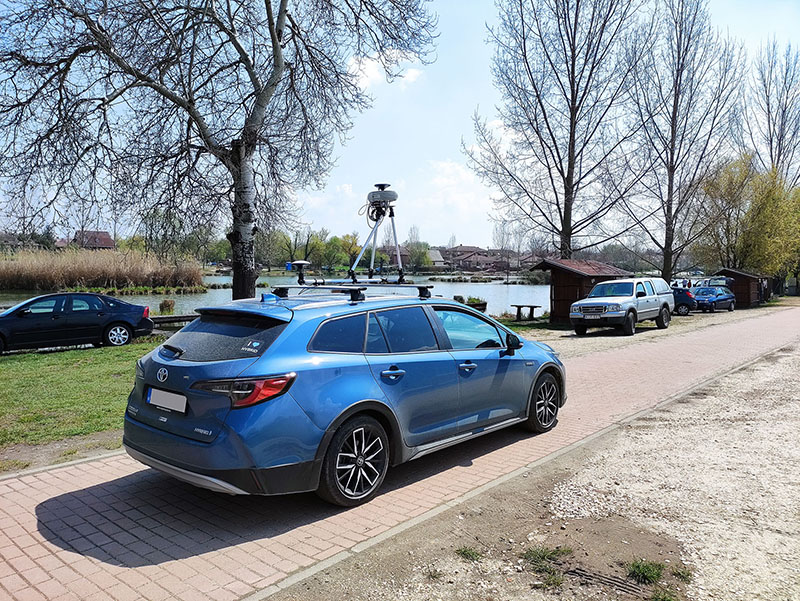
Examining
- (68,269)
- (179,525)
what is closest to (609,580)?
(179,525)

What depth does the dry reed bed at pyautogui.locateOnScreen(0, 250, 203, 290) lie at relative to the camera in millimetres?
30734

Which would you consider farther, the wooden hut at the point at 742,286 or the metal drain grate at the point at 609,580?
the wooden hut at the point at 742,286

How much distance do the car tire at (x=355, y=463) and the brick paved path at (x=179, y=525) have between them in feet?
0.43

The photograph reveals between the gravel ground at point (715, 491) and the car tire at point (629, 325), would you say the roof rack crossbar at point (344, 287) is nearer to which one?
the gravel ground at point (715, 491)

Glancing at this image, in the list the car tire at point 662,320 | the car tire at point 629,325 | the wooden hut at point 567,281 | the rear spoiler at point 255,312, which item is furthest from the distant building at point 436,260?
the rear spoiler at point 255,312

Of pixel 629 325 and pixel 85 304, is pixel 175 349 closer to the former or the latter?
pixel 85 304

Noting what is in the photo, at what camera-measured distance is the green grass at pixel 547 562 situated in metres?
3.38

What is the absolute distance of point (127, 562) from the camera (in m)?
3.55

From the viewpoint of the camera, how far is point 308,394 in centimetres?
410

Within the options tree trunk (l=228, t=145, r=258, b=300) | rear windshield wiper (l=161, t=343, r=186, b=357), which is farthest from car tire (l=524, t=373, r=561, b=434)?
tree trunk (l=228, t=145, r=258, b=300)

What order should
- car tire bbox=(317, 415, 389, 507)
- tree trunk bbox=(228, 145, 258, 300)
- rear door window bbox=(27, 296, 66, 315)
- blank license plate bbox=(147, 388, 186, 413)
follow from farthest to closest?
tree trunk bbox=(228, 145, 258, 300) < rear door window bbox=(27, 296, 66, 315) < car tire bbox=(317, 415, 389, 507) < blank license plate bbox=(147, 388, 186, 413)

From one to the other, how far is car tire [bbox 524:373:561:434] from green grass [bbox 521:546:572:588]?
2663 mm

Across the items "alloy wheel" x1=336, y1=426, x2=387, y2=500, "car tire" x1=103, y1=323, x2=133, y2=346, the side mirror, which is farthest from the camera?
"car tire" x1=103, y1=323, x2=133, y2=346

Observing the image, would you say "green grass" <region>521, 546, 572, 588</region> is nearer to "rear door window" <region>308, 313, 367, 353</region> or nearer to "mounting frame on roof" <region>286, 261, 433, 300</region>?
"rear door window" <region>308, 313, 367, 353</region>
